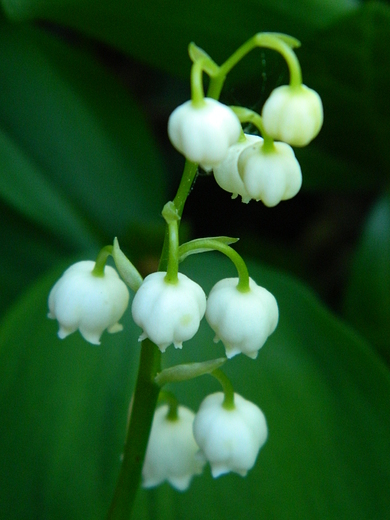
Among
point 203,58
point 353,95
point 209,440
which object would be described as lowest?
point 209,440

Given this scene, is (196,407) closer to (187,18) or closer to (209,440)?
(209,440)

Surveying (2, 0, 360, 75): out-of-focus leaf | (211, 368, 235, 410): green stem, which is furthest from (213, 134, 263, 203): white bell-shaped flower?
(2, 0, 360, 75): out-of-focus leaf

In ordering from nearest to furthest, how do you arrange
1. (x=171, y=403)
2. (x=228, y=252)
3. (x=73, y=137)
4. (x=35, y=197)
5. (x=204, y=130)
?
(x=204, y=130) → (x=228, y=252) → (x=171, y=403) → (x=35, y=197) → (x=73, y=137)

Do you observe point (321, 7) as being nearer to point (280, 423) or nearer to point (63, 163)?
point (63, 163)

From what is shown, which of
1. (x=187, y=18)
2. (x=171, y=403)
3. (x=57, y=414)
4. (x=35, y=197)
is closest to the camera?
(x=171, y=403)

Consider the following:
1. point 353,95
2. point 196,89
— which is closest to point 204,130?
point 196,89

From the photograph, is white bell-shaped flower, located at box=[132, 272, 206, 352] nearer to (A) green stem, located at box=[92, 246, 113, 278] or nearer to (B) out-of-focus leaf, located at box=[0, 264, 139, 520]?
(A) green stem, located at box=[92, 246, 113, 278]

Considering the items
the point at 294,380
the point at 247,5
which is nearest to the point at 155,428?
the point at 294,380
